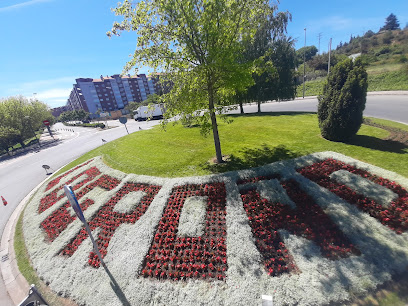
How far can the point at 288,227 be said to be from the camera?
619cm

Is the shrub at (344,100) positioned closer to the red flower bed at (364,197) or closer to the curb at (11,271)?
the red flower bed at (364,197)

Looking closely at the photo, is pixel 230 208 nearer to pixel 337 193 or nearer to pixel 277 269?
pixel 277 269

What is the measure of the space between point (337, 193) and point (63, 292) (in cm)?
1016

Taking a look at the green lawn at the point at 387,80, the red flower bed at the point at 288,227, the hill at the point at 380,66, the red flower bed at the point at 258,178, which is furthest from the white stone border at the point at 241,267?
the green lawn at the point at 387,80

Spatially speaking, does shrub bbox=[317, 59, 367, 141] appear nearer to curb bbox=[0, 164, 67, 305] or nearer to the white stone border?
the white stone border

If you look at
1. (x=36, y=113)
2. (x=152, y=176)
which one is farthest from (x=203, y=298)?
(x=36, y=113)

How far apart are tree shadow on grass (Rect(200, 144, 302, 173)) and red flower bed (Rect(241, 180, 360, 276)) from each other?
2.72m

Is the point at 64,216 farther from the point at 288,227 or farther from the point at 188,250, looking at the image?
the point at 288,227

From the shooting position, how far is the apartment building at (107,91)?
99500 mm

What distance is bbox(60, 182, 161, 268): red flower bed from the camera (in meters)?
6.99

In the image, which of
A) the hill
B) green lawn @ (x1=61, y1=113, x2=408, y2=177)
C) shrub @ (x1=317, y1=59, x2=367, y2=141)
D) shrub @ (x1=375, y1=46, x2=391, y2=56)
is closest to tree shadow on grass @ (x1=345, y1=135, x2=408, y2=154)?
green lawn @ (x1=61, y1=113, x2=408, y2=177)

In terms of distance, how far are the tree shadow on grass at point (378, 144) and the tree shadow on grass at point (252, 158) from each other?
4192mm

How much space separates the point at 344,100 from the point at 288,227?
923 cm

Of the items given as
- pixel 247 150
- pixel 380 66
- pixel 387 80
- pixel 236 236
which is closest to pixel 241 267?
pixel 236 236
